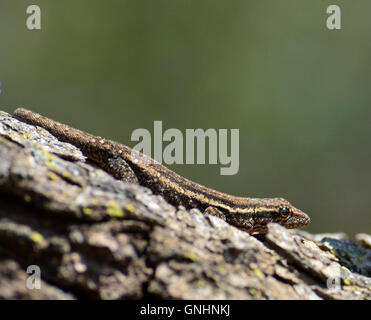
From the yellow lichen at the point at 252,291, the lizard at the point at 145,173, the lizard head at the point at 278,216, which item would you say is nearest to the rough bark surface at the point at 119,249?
the yellow lichen at the point at 252,291

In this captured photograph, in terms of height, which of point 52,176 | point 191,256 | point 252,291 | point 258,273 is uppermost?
point 52,176

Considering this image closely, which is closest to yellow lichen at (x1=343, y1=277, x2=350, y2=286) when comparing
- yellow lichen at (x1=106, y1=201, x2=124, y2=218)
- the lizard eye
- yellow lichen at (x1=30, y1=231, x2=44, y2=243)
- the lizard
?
the lizard

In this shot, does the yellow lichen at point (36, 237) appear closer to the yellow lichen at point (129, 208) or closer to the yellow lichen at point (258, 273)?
the yellow lichen at point (129, 208)

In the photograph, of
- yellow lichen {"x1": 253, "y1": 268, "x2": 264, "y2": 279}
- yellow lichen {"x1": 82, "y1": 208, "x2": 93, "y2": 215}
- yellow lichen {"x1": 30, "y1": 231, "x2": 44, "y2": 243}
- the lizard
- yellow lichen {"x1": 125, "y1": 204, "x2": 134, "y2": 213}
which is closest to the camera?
yellow lichen {"x1": 30, "y1": 231, "x2": 44, "y2": 243}

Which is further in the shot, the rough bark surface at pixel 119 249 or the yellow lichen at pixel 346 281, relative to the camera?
the yellow lichen at pixel 346 281

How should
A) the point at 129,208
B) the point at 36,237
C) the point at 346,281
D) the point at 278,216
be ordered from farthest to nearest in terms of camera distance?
the point at 278,216
the point at 346,281
the point at 129,208
the point at 36,237

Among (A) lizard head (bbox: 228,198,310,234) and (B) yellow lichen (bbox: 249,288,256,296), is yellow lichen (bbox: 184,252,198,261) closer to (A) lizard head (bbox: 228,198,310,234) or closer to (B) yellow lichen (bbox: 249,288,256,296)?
(B) yellow lichen (bbox: 249,288,256,296)

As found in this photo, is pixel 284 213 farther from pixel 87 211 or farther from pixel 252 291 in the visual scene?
pixel 87 211

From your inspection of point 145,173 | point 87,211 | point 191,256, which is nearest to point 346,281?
point 191,256

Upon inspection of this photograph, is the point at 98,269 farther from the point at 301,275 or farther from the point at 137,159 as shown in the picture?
the point at 137,159
